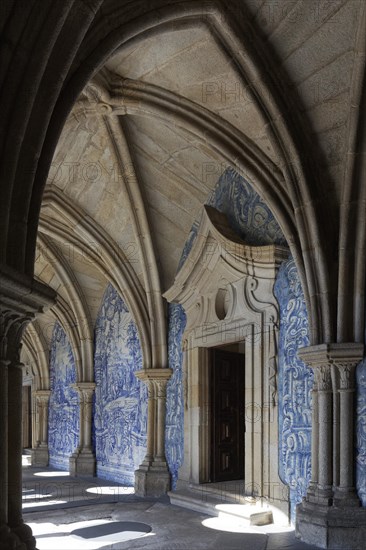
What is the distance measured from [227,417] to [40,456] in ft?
21.8

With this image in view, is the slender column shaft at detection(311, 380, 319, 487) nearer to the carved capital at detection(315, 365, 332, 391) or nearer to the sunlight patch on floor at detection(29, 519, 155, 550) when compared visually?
the carved capital at detection(315, 365, 332, 391)

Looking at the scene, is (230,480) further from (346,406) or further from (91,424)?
(91,424)

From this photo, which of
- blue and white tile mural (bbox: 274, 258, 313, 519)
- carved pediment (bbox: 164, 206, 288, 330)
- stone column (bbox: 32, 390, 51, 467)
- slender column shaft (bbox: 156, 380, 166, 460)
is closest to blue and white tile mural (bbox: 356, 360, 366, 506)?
blue and white tile mural (bbox: 274, 258, 313, 519)

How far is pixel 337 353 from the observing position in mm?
5734

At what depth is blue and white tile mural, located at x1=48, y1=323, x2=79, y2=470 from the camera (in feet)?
40.8

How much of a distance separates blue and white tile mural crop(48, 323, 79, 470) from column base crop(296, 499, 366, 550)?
706 cm

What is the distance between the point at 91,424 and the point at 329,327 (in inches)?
247

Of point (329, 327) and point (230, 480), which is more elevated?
point (329, 327)

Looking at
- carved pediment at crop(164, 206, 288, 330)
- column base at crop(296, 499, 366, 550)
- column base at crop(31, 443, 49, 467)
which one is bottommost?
column base at crop(31, 443, 49, 467)

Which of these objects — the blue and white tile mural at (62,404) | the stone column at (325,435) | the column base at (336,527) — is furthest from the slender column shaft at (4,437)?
the blue and white tile mural at (62,404)

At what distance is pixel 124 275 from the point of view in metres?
8.98

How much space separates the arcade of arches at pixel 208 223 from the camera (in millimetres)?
3766

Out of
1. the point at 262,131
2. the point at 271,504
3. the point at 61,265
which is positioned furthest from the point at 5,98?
the point at 61,265

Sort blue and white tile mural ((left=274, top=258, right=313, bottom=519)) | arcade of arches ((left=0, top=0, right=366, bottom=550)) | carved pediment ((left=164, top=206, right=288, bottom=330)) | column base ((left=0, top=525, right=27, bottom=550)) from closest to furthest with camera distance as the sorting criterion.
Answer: column base ((left=0, top=525, right=27, bottom=550))
arcade of arches ((left=0, top=0, right=366, bottom=550))
blue and white tile mural ((left=274, top=258, right=313, bottom=519))
carved pediment ((left=164, top=206, right=288, bottom=330))
